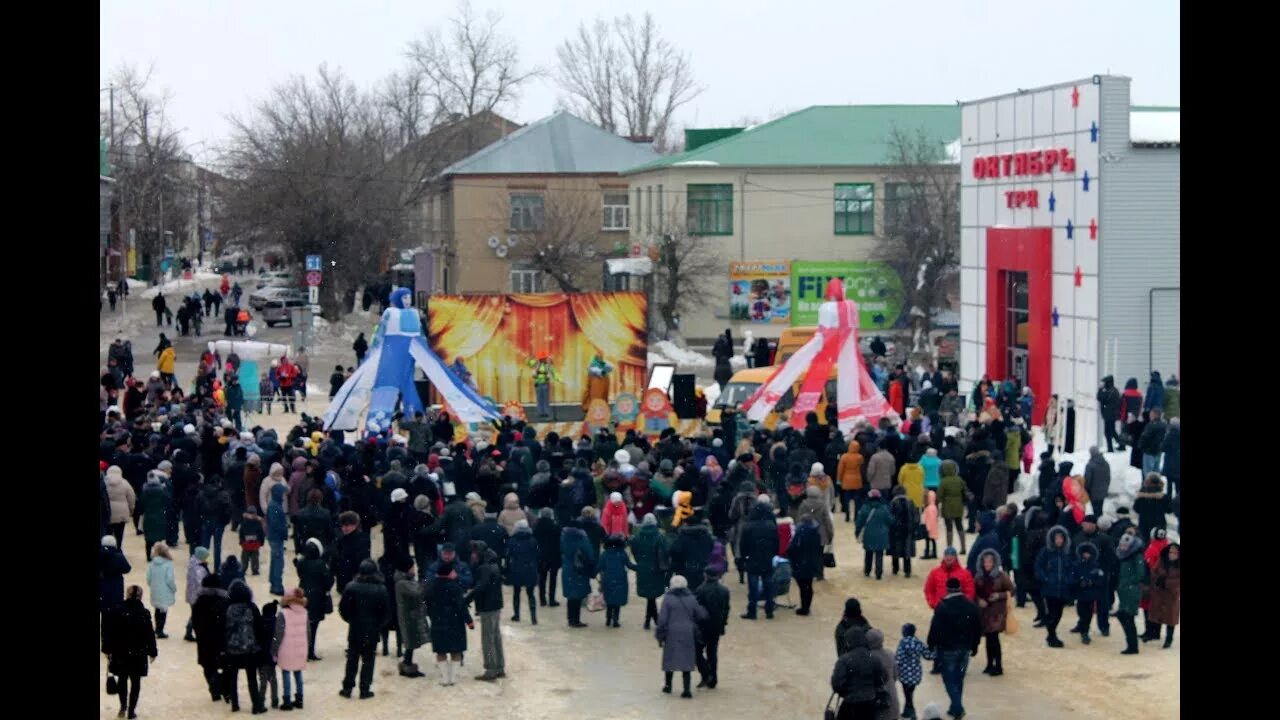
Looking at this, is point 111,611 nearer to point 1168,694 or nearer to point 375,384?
point 1168,694

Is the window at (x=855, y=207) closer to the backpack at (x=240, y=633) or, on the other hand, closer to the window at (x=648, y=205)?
the window at (x=648, y=205)

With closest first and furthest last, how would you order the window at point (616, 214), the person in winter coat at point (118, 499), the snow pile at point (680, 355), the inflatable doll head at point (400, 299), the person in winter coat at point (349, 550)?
the person in winter coat at point (349, 550), the person in winter coat at point (118, 499), the inflatable doll head at point (400, 299), the snow pile at point (680, 355), the window at point (616, 214)

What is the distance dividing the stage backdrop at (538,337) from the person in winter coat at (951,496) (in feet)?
46.0

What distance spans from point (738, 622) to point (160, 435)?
Result: 933 centimetres

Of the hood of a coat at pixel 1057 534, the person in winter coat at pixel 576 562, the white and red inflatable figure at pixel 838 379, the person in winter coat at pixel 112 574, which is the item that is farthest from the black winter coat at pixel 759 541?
the white and red inflatable figure at pixel 838 379

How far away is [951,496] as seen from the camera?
2155cm

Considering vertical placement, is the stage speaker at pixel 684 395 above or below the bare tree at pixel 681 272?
below

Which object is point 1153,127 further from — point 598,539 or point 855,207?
point 855,207

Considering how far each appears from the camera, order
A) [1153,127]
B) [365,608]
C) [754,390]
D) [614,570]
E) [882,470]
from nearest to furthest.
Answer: [365,608], [614,570], [882,470], [1153,127], [754,390]

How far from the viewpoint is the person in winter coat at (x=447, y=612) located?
16.0 m

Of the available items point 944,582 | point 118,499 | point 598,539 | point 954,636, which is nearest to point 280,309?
point 118,499

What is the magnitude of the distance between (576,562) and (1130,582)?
527 centimetres

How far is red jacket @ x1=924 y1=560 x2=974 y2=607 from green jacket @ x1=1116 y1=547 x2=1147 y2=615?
69.5 inches

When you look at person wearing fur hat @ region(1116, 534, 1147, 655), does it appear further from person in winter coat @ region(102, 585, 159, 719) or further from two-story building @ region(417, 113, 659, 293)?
two-story building @ region(417, 113, 659, 293)
